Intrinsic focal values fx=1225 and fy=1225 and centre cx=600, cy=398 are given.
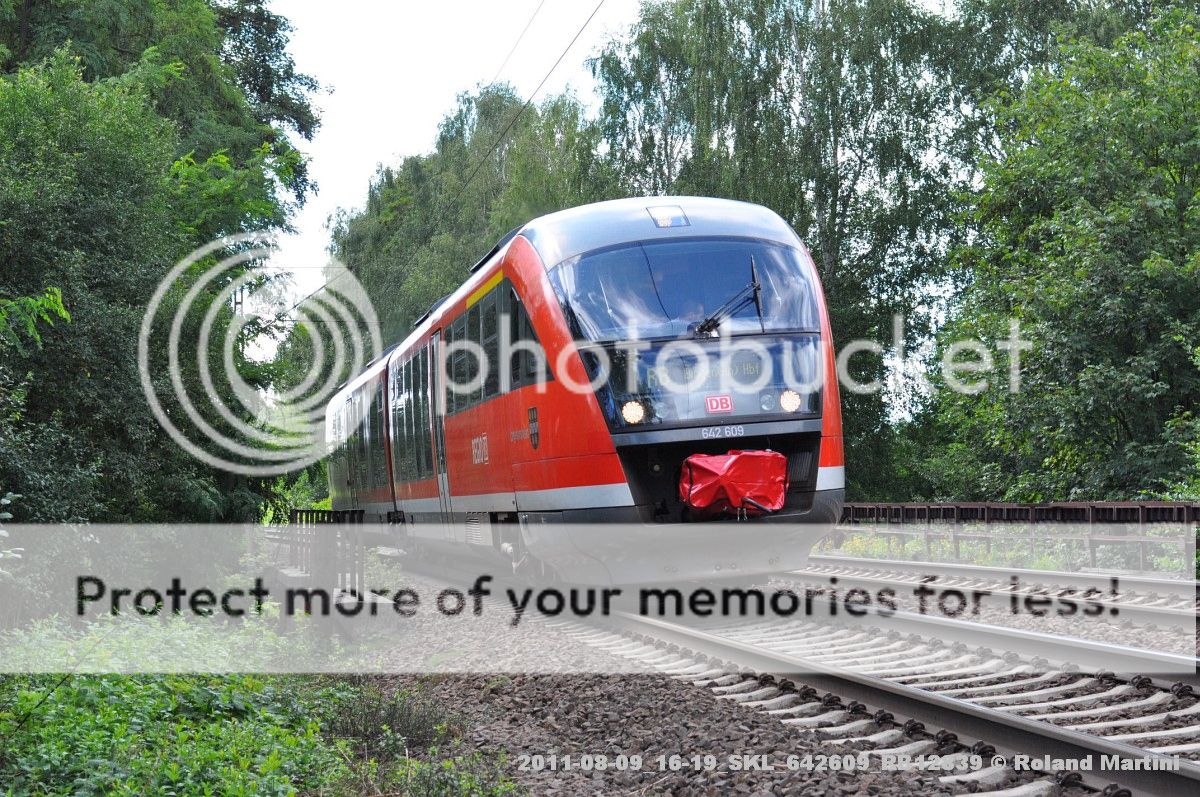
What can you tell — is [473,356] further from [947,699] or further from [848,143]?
[848,143]

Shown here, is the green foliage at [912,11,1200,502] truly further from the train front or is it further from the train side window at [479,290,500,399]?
the train side window at [479,290,500,399]

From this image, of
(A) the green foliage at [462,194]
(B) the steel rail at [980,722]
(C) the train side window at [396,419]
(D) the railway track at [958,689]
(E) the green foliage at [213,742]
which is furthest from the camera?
(A) the green foliage at [462,194]

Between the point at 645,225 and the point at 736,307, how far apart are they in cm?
111

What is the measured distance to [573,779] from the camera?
5383mm

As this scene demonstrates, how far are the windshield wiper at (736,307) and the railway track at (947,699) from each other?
233 centimetres

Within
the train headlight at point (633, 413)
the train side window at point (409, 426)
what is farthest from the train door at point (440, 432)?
the train headlight at point (633, 413)

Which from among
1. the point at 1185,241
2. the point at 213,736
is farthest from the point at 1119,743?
the point at 1185,241

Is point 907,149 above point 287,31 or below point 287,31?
below

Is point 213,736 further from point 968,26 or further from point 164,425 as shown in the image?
point 968,26

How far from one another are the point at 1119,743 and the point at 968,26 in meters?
30.0

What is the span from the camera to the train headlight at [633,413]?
920cm

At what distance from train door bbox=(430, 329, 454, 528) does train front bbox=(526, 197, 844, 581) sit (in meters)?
3.65
